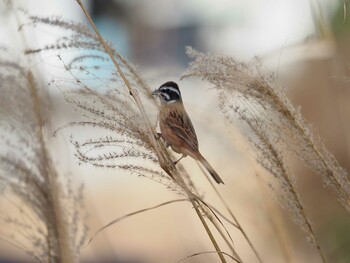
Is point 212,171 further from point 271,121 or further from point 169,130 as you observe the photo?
point 271,121

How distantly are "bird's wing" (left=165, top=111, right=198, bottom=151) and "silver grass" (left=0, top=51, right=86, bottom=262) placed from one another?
277mm

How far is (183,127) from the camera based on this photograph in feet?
5.48

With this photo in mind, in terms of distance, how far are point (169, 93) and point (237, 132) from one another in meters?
0.28

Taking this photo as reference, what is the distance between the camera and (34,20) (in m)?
1.36

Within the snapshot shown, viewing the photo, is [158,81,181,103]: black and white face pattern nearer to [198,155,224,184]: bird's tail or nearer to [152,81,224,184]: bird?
[152,81,224,184]: bird

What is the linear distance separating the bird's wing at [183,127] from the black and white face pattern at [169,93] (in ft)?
0.18

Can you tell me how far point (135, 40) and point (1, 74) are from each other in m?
8.30

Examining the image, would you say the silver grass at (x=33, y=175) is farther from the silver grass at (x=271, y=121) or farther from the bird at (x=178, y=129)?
the silver grass at (x=271, y=121)

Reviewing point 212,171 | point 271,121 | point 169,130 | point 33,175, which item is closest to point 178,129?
point 169,130

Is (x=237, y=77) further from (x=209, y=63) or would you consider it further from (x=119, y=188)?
(x=119, y=188)

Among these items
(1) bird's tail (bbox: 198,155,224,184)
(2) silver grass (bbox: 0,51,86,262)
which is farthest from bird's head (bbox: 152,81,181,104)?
(2) silver grass (bbox: 0,51,86,262)

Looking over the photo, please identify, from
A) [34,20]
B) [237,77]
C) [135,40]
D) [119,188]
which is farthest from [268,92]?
[135,40]

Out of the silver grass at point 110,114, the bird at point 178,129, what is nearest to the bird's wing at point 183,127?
the bird at point 178,129

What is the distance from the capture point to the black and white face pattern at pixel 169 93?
1.75m
